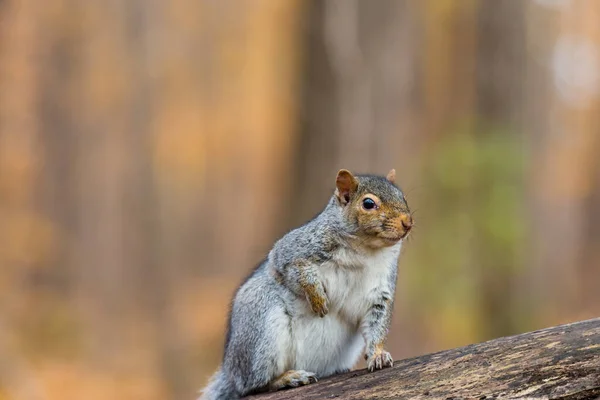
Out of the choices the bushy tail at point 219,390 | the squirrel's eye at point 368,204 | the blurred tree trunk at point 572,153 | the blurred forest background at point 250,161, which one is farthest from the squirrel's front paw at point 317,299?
the blurred tree trunk at point 572,153

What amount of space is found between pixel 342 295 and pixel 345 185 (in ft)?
1.62

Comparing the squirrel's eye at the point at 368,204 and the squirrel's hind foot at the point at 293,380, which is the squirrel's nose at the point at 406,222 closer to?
the squirrel's eye at the point at 368,204

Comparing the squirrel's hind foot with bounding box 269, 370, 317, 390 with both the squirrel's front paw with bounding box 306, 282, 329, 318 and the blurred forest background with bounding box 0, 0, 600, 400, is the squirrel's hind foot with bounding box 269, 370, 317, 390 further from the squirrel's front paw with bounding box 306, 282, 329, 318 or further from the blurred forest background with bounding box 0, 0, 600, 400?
the blurred forest background with bounding box 0, 0, 600, 400

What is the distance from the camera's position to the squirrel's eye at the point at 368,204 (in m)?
3.38

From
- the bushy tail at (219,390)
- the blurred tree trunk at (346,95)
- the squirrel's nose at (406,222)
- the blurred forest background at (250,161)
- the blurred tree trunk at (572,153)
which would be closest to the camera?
the squirrel's nose at (406,222)

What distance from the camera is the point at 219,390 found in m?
3.73

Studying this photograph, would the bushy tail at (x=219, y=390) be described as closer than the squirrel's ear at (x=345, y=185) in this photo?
No

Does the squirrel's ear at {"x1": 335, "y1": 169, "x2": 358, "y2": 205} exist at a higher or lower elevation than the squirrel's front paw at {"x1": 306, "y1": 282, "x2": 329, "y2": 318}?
higher

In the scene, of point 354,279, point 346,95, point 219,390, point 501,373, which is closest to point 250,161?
point 346,95

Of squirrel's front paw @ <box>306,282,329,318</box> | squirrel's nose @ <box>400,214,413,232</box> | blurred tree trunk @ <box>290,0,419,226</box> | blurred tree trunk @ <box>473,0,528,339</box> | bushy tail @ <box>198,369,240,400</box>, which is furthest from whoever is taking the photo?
blurred tree trunk @ <box>473,0,528,339</box>

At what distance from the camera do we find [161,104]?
17766 mm

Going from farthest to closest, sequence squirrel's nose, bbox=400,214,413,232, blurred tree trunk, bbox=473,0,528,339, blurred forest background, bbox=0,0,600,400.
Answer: blurred tree trunk, bbox=473,0,528,339 < blurred forest background, bbox=0,0,600,400 < squirrel's nose, bbox=400,214,413,232

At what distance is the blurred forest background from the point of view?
6422mm

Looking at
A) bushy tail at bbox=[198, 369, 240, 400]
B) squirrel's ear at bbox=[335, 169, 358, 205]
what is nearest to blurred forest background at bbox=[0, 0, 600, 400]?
bushy tail at bbox=[198, 369, 240, 400]
